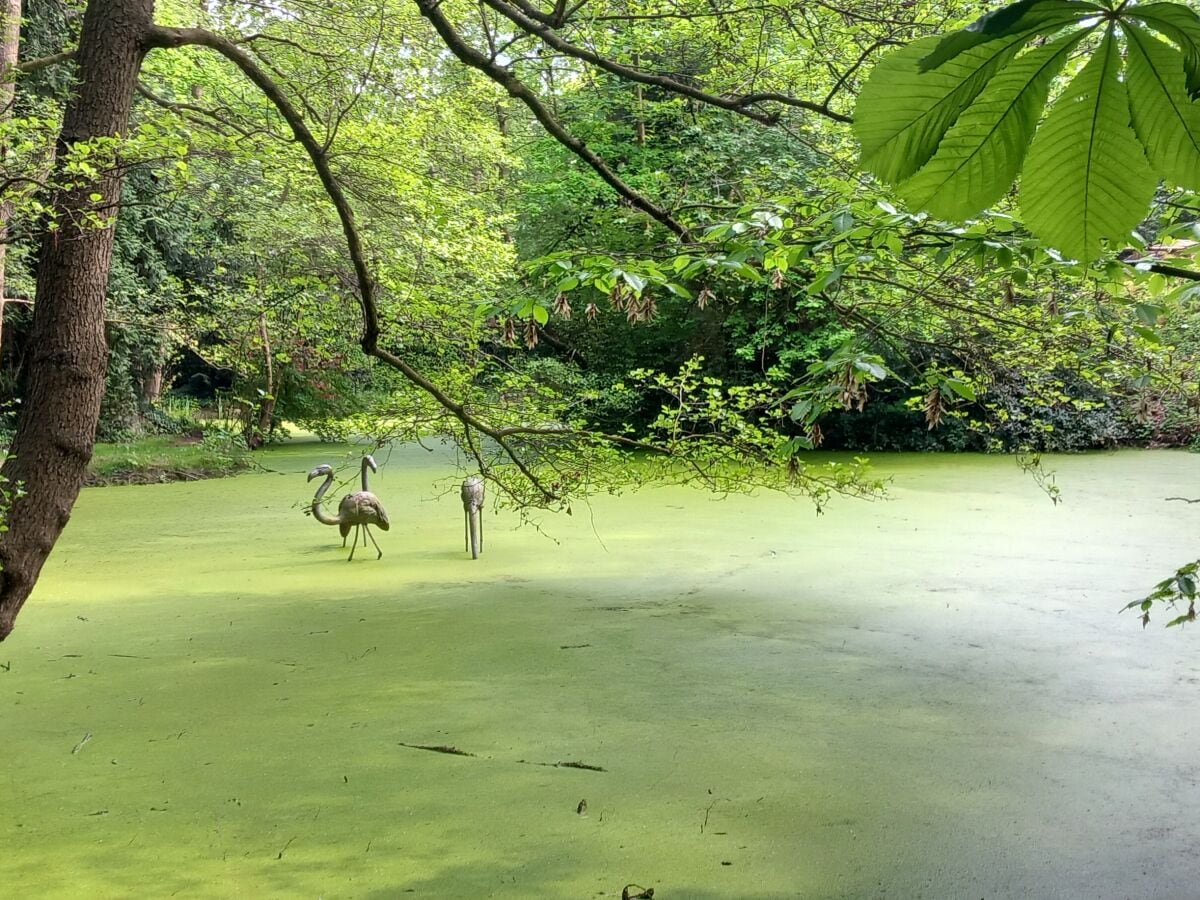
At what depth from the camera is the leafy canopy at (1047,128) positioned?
36cm

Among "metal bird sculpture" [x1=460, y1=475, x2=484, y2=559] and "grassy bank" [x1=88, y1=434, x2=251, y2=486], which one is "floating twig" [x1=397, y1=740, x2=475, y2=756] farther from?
"grassy bank" [x1=88, y1=434, x2=251, y2=486]

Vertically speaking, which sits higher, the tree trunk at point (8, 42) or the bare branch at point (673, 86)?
the tree trunk at point (8, 42)

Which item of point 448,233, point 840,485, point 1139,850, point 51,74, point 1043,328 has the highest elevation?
point 51,74

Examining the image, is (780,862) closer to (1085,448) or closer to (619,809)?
(619,809)

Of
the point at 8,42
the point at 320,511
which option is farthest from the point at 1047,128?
the point at 8,42

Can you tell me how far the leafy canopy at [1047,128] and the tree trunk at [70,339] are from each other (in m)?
2.23

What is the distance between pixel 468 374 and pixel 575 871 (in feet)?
6.27

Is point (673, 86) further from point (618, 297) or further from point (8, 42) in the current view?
point (8, 42)

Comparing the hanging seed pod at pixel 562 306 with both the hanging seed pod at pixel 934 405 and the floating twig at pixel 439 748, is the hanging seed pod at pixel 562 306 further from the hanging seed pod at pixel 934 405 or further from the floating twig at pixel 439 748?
the floating twig at pixel 439 748

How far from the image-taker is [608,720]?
8.71ft

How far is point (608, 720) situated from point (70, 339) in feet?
5.65

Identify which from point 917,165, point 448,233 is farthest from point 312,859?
point 448,233

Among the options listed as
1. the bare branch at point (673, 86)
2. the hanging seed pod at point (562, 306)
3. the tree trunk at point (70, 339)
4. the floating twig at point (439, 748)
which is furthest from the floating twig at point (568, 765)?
the bare branch at point (673, 86)

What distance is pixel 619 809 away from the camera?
2.11 m
